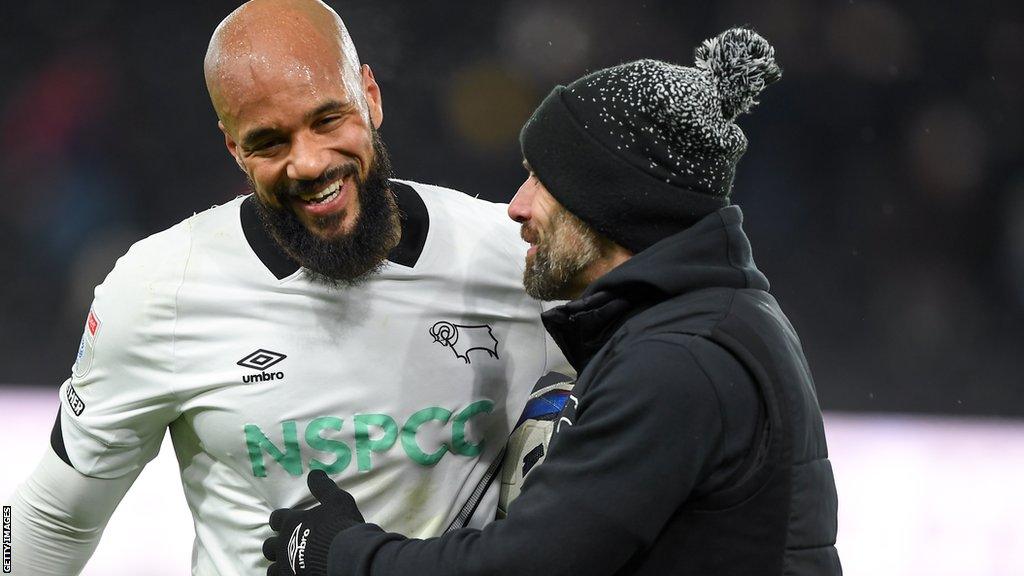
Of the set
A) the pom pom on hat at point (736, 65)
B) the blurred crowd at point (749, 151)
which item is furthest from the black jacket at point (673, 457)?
the blurred crowd at point (749, 151)

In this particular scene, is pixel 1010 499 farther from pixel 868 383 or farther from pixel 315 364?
pixel 315 364

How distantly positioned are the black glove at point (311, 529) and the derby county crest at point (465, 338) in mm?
321

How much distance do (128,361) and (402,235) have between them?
1.62ft

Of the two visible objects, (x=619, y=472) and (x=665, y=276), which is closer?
(x=619, y=472)

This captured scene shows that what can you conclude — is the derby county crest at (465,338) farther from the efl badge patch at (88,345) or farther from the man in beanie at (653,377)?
the efl badge patch at (88,345)

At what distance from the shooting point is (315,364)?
6.50ft

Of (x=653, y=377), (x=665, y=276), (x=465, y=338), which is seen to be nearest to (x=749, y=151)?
(x=465, y=338)

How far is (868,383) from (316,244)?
305 cm

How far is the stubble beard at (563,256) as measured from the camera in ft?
5.62

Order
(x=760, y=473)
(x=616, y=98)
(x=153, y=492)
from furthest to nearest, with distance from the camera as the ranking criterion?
(x=153, y=492) → (x=616, y=98) → (x=760, y=473)

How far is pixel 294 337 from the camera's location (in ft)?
6.53

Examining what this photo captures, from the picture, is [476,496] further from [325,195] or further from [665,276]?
[665,276]

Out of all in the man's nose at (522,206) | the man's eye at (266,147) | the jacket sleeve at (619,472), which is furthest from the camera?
the man's eye at (266,147)

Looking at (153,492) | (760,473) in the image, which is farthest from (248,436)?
(153,492)
